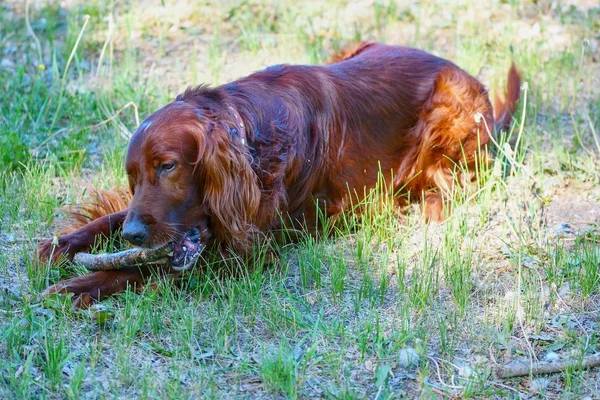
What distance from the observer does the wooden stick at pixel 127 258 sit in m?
3.71

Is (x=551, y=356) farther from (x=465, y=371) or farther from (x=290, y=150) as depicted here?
(x=290, y=150)

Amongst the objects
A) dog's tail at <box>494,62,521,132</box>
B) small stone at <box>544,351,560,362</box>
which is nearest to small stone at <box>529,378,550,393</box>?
small stone at <box>544,351,560,362</box>

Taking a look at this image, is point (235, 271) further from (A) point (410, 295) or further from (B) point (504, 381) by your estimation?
(B) point (504, 381)

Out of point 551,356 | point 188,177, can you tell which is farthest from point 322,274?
point 551,356

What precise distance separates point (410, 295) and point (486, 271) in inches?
20.4

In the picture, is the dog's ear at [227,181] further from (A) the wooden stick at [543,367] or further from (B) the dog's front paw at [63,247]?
(A) the wooden stick at [543,367]

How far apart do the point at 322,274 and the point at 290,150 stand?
621 millimetres

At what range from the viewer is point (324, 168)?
432cm

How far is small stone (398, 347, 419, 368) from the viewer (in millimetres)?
3264

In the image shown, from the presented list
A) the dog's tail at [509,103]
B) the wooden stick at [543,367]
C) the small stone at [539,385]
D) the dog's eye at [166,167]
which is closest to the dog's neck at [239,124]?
the dog's eye at [166,167]

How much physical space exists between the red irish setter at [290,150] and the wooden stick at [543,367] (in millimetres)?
1328

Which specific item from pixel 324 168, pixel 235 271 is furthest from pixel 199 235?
pixel 324 168

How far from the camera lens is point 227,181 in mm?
3730

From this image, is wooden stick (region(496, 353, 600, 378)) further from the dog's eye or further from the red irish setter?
the dog's eye
